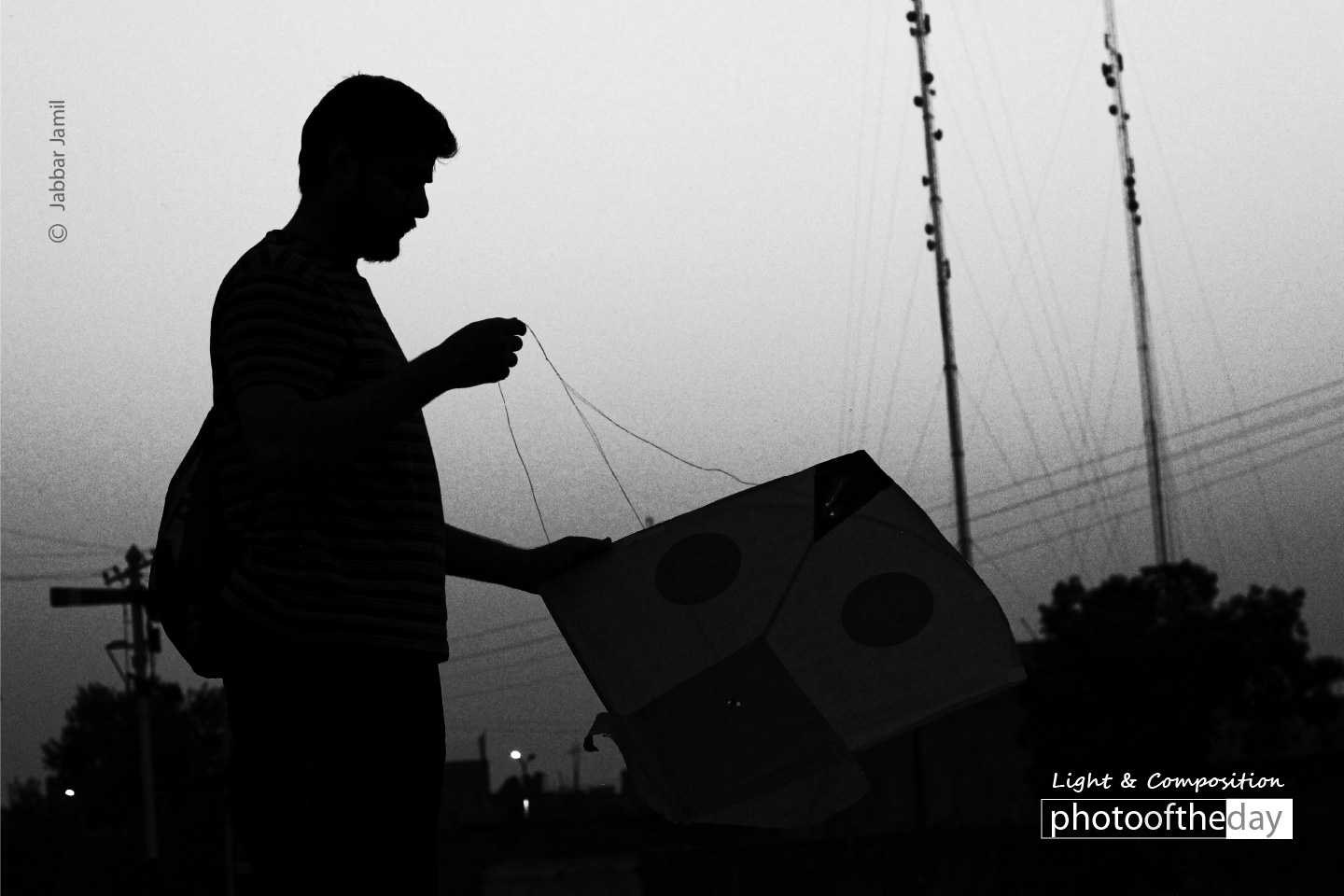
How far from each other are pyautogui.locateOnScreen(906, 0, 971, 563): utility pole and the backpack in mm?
26443

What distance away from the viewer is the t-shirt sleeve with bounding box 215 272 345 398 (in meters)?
1.87

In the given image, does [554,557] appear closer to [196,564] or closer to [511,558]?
[511,558]

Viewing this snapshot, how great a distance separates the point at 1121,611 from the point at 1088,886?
26.5 feet

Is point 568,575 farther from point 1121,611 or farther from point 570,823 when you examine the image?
point 570,823

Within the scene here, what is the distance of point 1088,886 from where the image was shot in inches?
1640

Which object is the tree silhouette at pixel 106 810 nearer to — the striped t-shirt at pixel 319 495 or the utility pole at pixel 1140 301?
the utility pole at pixel 1140 301

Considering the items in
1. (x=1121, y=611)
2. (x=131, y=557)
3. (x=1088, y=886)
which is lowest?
(x=1088, y=886)

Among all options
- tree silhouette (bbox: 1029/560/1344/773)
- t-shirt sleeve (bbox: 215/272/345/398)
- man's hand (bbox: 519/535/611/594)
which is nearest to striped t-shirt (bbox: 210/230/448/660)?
t-shirt sleeve (bbox: 215/272/345/398)

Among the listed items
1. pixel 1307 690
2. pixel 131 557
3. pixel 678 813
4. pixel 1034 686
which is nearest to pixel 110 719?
pixel 131 557

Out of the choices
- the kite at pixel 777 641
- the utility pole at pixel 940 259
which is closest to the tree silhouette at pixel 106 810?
the utility pole at pixel 940 259

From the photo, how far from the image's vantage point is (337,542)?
1.88 m

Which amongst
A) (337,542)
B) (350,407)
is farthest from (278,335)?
(337,542)

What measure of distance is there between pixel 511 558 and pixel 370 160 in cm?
78

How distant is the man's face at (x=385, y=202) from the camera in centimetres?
204
